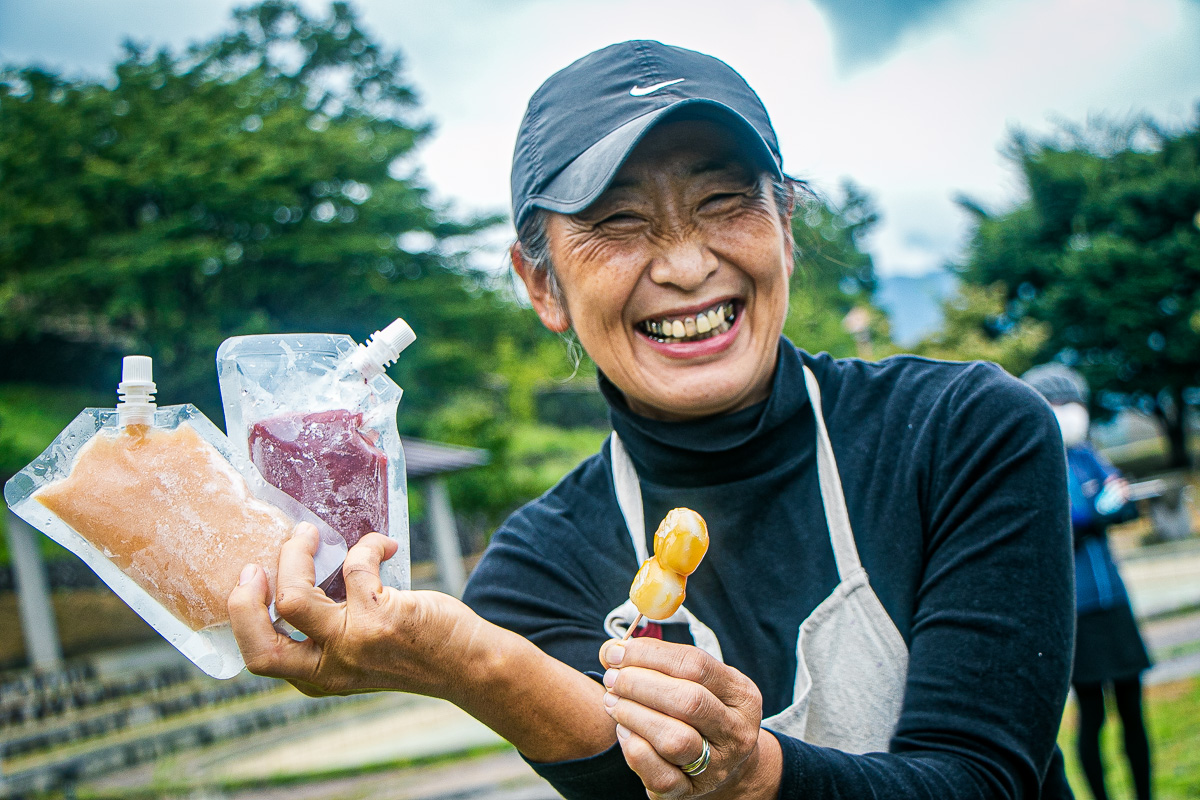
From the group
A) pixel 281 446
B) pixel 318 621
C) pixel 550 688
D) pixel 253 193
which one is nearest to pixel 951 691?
pixel 550 688

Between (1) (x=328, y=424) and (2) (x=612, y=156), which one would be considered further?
(2) (x=612, y=156)

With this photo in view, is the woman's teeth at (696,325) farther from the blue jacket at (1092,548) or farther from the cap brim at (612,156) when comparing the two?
the blue jacket at (1092,548)

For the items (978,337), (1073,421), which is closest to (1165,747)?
(1073,421)

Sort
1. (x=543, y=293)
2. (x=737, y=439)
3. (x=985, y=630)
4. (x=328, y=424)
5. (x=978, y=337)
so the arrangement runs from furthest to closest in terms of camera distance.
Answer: (x=978, y=337)
(x=543, y=293)
(x=737, y=439)
(x=985, y=630)
(x=328, y=424)

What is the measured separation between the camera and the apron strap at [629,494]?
1983mm

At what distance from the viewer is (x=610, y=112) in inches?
71.2

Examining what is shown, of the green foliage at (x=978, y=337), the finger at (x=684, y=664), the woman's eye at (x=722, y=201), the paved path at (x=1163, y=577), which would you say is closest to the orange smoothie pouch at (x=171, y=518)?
the finger at (x=684, y=664)

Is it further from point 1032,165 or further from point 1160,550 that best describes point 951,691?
point 1032,165

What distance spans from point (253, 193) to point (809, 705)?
2058cm

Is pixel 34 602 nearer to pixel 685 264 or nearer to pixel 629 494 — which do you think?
pixel 629 494

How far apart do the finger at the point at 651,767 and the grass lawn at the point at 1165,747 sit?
473 centimetres

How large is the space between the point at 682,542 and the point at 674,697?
254 mm

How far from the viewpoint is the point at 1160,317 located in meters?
27.3

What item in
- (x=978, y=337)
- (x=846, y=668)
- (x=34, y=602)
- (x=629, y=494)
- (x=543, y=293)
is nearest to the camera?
(x=846, y=668)
